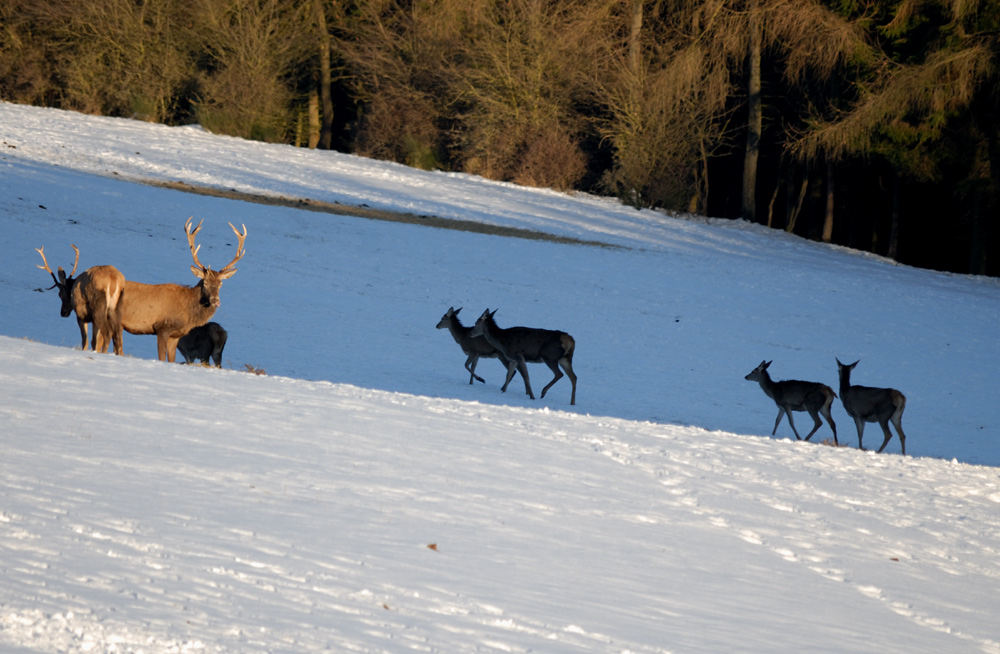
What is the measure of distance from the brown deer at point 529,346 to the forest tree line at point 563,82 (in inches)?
828

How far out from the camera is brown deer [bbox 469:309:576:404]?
1481cm

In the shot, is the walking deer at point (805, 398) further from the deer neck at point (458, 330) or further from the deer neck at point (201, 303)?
the deer neck at point (201, 303)

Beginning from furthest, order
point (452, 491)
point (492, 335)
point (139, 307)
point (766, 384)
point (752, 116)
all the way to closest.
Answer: point (752, 116) → point (492, 335) → point (766, 384) → point (139, 307) → point (452, 491)

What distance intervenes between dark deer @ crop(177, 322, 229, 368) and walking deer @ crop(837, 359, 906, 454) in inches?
329

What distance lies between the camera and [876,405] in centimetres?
1384

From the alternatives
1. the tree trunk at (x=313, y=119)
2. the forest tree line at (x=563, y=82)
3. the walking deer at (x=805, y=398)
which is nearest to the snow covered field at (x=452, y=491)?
the walking deer at (x=805, y=398)

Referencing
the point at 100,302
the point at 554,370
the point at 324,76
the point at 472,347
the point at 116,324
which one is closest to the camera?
the point at 100,302

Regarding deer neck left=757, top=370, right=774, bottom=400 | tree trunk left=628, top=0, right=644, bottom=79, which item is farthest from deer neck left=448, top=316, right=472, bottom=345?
tree trunk left=628, top=0, right=644, bottom=79

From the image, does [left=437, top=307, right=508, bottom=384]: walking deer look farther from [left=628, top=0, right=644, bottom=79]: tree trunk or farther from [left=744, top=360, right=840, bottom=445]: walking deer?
[left=628, top=0, right=644, bottom=79]: tree trunk

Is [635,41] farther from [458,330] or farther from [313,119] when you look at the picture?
[458,330]

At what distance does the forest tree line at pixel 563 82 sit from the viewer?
33.8 metres

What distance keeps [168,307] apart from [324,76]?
3395 centimetres

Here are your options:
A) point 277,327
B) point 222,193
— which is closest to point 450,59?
point 222,193

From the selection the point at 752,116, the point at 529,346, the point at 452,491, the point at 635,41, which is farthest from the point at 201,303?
the point at 752,116
